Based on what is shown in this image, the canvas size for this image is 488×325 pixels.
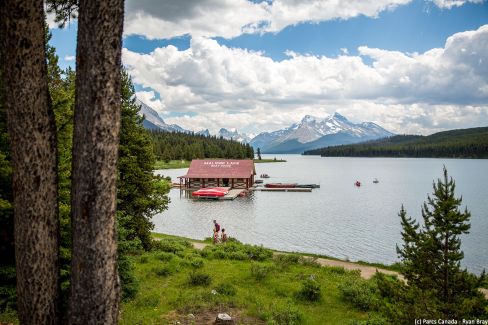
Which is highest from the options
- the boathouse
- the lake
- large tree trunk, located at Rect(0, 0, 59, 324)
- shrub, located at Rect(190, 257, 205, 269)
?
large tree trunk, located at Rect(0, 0, 59, 324)

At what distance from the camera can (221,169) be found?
2889 inches

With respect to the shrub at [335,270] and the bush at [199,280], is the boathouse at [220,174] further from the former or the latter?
the bush at [199,280]

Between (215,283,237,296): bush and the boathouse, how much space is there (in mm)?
57143

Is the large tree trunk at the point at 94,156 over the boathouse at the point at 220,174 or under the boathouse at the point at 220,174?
over

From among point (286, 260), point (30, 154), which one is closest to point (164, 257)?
point (286, 260)

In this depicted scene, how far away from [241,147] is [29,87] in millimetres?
167121

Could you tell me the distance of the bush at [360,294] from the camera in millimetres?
13164

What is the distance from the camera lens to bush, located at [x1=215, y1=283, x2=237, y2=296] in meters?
13.4

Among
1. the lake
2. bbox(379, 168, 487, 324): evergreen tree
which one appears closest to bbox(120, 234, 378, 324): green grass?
bbox(379, 168, 487, 324): evergreen tree

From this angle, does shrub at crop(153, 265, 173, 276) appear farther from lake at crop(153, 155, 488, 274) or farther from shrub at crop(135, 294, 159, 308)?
lake at crop(153, 155, 488, 274)

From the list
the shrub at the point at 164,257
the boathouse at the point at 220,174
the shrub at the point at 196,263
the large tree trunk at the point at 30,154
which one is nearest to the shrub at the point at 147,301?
the shrub at the point at 196,263

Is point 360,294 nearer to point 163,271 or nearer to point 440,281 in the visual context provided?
point 440,281

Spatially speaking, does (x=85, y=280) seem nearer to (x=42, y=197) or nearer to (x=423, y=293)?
(x=42, y=197)

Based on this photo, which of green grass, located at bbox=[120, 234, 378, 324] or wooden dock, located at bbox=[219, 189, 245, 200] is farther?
wooden dock, located at bbox=[219, 189, 245, 200]
